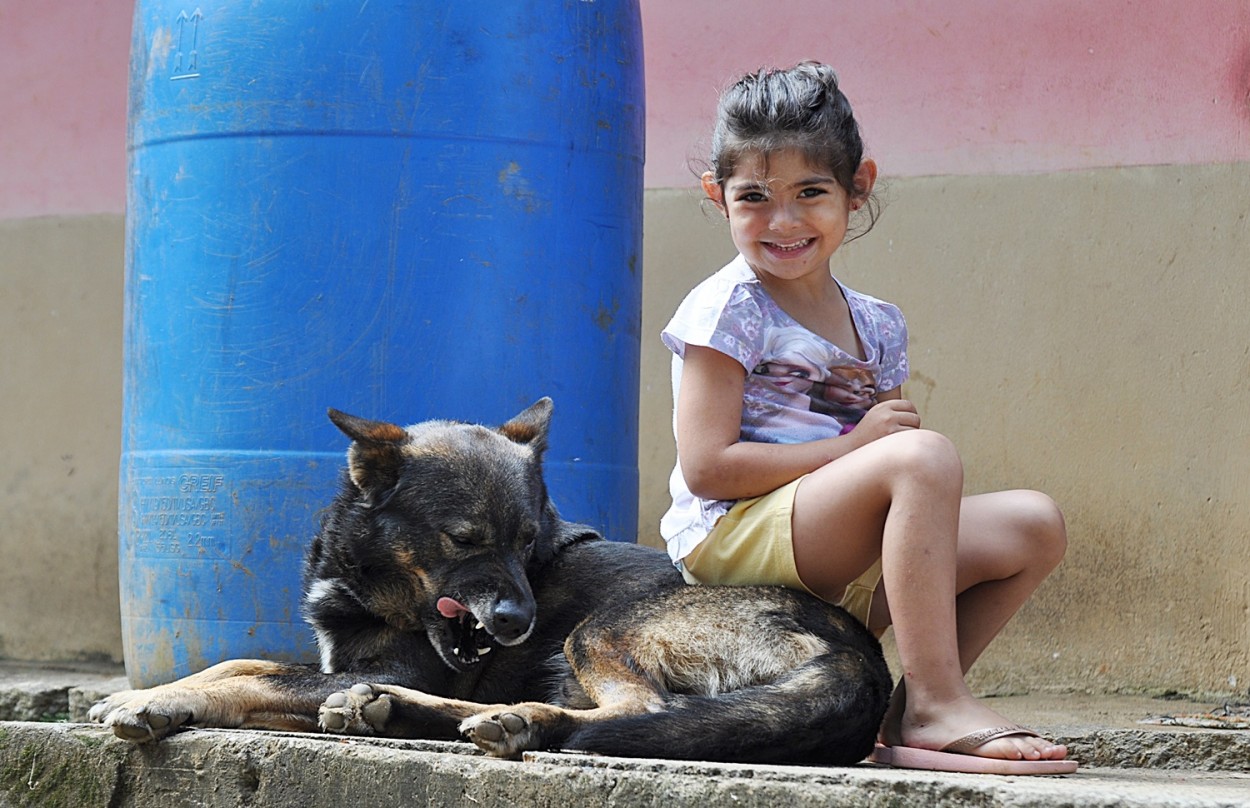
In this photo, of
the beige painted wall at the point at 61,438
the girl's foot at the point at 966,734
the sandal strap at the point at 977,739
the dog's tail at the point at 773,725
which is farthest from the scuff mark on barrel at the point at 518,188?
the beige painted wall at the point at 61,438

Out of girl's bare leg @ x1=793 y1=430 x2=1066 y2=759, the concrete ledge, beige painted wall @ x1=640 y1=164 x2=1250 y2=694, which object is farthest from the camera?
beige painted wall @ x1=640 y1=164 x2=1250 y2=694

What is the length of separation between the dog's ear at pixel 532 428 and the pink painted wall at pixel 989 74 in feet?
4.52

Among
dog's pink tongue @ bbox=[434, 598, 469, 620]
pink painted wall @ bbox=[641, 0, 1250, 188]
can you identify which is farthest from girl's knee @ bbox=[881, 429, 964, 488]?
pink painted wall @ bbox=[641, 0, 1250, 188]

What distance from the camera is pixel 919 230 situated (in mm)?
4727

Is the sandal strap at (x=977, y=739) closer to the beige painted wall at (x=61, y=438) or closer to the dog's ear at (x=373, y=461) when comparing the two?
the dog's ear at (x=373, y=461)

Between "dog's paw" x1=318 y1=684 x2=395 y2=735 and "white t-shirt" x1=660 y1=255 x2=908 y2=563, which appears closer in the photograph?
"dog's paw" x1=318 y1=684 x2=395 y2=735

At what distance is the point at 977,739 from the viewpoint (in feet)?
7.63

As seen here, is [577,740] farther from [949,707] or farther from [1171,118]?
[1171,118]

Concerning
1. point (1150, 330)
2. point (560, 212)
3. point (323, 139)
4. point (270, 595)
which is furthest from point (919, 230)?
point (270, 595)

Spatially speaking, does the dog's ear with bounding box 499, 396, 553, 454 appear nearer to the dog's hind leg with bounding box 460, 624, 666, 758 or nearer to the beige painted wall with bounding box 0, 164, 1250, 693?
the dog's hind leg with bounding box 460, 624, 666, 758

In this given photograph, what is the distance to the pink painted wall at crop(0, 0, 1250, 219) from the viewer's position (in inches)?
176

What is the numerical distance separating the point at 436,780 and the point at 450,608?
0.45 m

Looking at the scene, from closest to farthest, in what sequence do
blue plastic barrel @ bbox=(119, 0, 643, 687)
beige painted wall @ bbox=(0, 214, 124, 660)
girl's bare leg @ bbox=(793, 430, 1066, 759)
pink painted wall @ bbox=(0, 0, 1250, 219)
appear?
girl's bare leg @ bbox=(793, 430, 1066, 759), blue plastic barrel @ bbox=(119, 0, 643, 687), pink painted wall @ bbox=(0, 0, 1250, 219), beige painted wall @ bbox=(0, 214, 124, 660)

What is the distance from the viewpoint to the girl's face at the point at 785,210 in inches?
107
